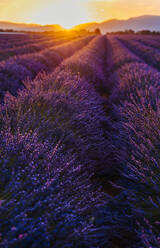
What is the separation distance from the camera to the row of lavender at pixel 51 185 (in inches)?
49.1

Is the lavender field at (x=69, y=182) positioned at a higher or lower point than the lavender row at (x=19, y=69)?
lower

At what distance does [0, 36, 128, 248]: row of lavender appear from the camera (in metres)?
1.25

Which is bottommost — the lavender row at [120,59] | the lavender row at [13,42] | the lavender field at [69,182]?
the lavender field at [69,182]

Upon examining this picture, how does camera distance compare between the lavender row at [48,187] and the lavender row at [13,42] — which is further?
the lavender row at [13,42]

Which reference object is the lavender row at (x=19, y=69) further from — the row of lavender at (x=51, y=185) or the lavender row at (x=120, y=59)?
the lavender row at (x=120, y=59)

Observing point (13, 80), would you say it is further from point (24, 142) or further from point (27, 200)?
point (27, 200)

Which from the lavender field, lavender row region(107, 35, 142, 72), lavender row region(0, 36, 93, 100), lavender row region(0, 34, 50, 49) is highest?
lavender row region(0, 34, 50, 49)

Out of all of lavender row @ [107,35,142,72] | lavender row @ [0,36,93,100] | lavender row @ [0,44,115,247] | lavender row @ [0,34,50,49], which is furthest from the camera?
lavender row @ [0,34,50,49]

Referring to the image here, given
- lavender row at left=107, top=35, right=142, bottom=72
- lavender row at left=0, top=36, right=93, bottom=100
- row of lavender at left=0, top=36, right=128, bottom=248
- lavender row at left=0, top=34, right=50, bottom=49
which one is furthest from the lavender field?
lavender row at left=0, top=34, right=50, bottom=49

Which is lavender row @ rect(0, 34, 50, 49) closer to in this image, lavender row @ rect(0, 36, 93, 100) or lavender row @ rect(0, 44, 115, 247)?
lavender row @ rect(0, 36, 93, 100)

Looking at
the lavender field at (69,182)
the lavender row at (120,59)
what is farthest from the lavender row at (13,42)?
the lavender field at (69,182)

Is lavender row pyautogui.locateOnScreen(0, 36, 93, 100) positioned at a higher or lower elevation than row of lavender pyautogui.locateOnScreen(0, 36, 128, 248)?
higher

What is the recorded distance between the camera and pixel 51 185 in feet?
5.32

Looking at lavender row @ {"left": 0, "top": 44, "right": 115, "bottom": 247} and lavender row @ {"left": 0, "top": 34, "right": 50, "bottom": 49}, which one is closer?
lavender row @ {"left": 0, "top": 44, "right": 115, "bottom": 247}
